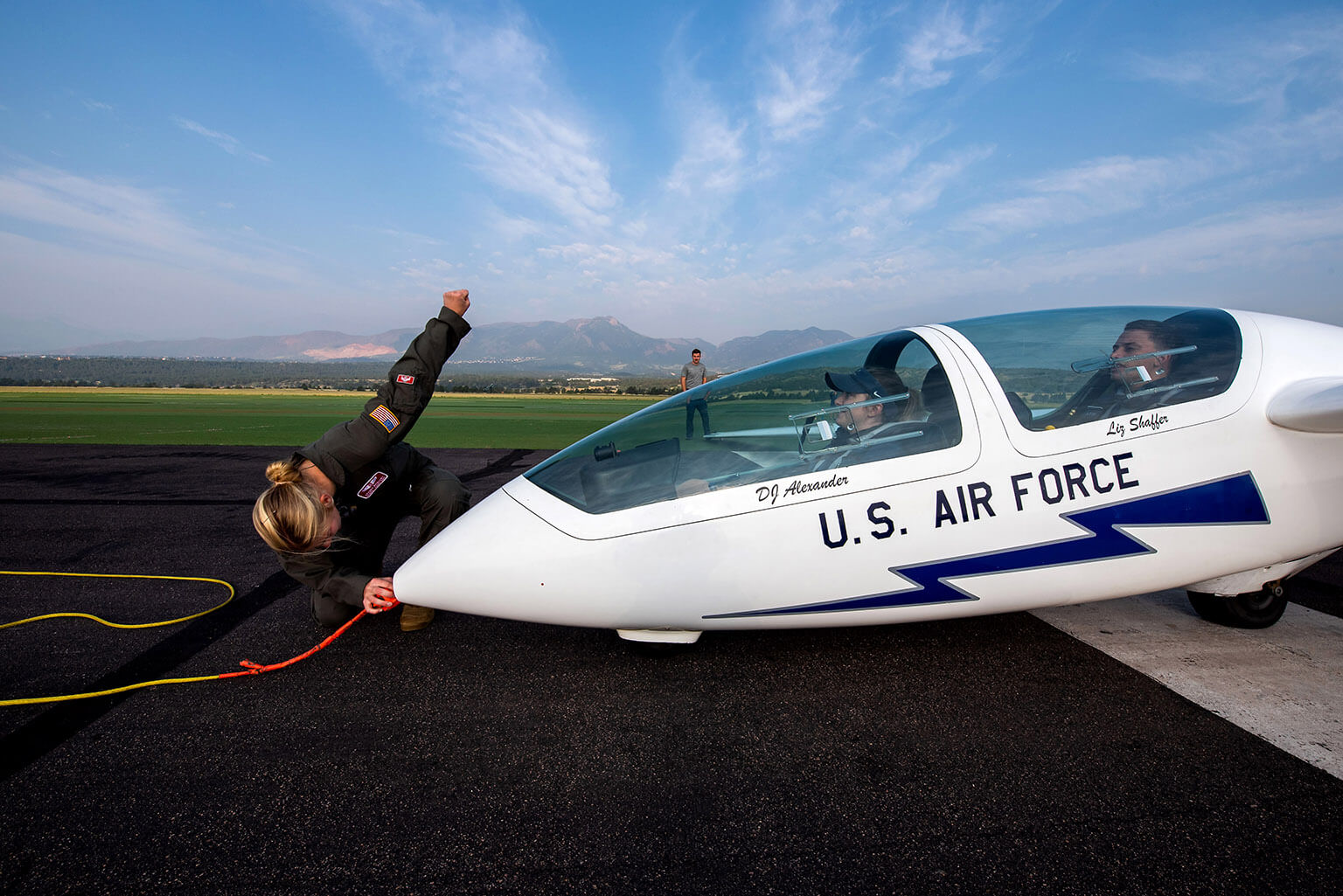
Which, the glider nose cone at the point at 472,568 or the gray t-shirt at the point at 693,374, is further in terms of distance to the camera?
the gray t-shirt at the point at 693,374

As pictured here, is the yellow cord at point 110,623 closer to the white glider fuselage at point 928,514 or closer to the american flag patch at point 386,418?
the white glider fuselage at point 928,514

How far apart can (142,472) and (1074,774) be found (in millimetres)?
12036

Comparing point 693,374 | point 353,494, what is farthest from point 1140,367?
point 693,374

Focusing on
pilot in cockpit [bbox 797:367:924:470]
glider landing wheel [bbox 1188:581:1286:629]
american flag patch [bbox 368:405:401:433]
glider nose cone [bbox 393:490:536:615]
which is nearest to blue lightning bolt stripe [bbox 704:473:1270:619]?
pilot in cockpit [bbox 797:367:924:470]

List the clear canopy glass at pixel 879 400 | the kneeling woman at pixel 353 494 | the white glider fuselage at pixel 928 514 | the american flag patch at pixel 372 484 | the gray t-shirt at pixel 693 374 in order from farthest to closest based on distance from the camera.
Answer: the gray t-shirt at pixel 693 374 < the american flag patch at pixel 372 484 < the kneeling woman at pixel 353 494 < the clear canopy glass at pixel 879 400 < the white glider fuselage at pixel 928 514

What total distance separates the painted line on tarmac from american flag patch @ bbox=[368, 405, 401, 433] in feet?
13.3

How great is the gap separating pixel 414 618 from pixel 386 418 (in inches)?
47.4

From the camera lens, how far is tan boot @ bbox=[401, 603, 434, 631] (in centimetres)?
376

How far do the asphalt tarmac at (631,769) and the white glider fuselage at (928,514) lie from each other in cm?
42

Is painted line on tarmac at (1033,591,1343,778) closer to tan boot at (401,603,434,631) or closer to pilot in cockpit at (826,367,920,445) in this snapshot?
pilot in cockpit at (826,367,920,445)

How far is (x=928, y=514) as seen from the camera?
9.40 feet

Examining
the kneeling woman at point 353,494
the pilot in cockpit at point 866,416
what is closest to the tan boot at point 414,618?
the kneeling woman at point 353,494

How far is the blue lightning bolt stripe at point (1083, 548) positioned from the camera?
292 cm

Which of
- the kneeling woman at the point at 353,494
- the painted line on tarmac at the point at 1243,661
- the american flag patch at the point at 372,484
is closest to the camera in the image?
the painted line on tarmac at the point at 1243,661
